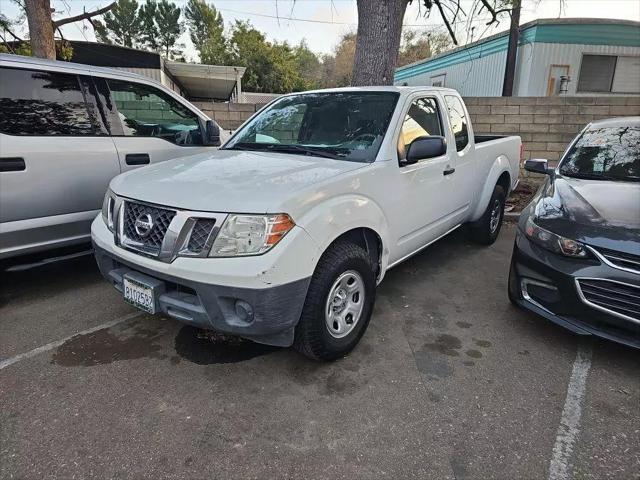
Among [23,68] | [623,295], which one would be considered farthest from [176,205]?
[623,295]

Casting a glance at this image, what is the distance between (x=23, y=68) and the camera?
3.53 m

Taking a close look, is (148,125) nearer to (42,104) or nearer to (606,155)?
(42,104)

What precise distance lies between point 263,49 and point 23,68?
29677 millimetres

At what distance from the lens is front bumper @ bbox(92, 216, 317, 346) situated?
223 cm

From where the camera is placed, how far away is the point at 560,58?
1214 cm

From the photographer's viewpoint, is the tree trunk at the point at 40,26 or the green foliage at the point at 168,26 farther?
the green foliage at the point at 168,26

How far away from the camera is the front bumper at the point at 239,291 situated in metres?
2.23

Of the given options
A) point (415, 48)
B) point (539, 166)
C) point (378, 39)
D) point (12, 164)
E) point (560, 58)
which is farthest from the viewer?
point (415, 48)

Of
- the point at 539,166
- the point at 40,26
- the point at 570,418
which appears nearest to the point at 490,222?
the point at 539,166

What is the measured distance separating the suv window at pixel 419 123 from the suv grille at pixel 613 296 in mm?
1539

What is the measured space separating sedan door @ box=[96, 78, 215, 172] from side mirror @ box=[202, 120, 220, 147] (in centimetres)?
6

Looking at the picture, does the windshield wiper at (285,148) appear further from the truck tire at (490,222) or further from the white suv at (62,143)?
the truck tire at (490,222)

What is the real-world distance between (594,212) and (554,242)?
1.10 feet

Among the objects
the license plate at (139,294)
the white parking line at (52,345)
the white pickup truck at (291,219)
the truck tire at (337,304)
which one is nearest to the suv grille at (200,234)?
the white pickup truck at (291,219)
